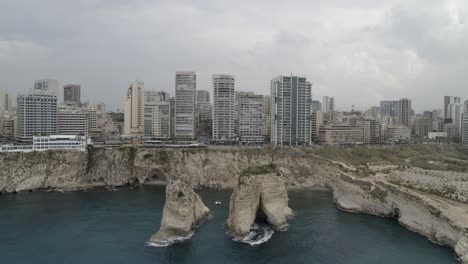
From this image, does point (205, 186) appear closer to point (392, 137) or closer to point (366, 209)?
point (366, 209)

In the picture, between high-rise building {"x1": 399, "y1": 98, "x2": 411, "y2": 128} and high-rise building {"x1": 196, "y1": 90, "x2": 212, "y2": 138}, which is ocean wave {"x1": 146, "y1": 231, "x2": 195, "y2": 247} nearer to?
high-rise building {"x1": 196, "y1": 90, "x2": 212, "y2": 138}

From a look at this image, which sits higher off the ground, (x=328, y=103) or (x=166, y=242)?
(x=328, y=103)

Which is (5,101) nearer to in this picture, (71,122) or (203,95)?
(71,122)

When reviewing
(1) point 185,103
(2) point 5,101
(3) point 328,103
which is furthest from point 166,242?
(3) point 328,103

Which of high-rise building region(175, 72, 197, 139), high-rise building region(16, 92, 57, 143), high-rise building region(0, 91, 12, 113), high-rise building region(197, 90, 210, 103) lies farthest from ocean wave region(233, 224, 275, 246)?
high-rise building region(197, 90, 210, 103)

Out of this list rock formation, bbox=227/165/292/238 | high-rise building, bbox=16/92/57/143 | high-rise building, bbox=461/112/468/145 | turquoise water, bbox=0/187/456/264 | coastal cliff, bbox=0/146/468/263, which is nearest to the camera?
turquoise water, bbox=0/187/456/264

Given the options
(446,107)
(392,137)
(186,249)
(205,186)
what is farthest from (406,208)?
(446,107)

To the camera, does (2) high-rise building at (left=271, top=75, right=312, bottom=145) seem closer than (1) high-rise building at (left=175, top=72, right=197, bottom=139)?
Yes
